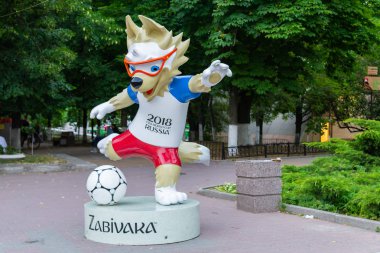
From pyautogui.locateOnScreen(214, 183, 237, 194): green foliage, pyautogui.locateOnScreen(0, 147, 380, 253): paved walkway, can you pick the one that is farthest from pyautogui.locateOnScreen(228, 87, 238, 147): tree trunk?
→ pyautogui.locateOnScreen(214, 183, 237, 194): green foliage

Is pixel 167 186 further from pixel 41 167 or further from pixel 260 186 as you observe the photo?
pixel 41 167

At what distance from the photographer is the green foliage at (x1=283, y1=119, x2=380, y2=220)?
9.48 metres

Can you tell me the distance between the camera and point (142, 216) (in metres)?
7.61

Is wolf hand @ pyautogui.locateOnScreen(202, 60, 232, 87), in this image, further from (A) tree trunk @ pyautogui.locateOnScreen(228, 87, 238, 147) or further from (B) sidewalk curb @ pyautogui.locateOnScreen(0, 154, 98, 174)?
(A) tree trunk @ pyautogui.locateOnScreen(228, 87, 238, 147)

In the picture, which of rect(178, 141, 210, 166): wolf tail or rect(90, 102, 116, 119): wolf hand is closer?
rect(90, 102, 116, 119): wolf hand

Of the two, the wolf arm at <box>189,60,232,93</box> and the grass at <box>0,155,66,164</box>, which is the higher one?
the wolf arm at <box>189,60,232,93</box>

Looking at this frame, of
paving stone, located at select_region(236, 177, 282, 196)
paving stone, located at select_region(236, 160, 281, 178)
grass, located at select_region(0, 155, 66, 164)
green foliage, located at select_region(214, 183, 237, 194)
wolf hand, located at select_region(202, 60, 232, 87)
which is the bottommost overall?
green foliage, located at select_region(214, 183, 237, 194)

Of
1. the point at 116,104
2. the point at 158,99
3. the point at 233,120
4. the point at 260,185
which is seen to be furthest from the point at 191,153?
the point at 233,120

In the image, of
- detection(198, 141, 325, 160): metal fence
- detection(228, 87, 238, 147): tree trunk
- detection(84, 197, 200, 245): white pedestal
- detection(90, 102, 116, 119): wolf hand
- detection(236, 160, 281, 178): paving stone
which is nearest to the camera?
detection(84, 197, 200, 245): white pedestal

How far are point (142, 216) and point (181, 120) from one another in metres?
1.71

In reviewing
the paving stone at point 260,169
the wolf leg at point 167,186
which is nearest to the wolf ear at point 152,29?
the wolf leg at point 167,186

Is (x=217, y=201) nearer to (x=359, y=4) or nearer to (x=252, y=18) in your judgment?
(x=252, y=18)

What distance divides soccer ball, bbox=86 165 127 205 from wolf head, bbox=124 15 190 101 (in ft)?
4.46

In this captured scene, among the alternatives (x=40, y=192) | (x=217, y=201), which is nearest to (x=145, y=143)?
(x=217, y=201)
